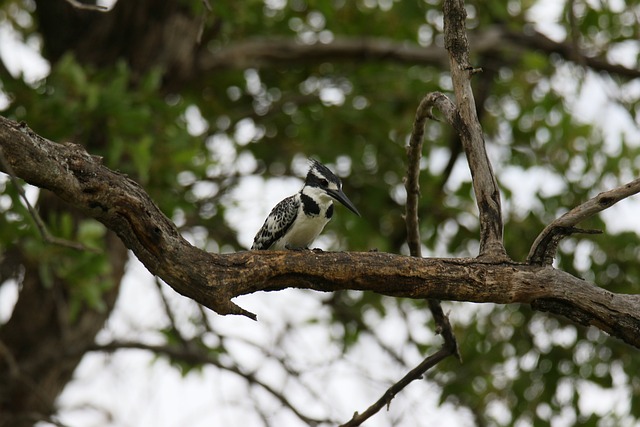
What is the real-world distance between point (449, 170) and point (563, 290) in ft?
11.9

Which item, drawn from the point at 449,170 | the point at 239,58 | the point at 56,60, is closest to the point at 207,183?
the point at 239,58

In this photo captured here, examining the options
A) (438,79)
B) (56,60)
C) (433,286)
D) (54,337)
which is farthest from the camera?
(438,79)

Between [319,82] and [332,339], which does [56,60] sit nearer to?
[319,82]

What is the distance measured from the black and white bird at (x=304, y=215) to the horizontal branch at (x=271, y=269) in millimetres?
1871

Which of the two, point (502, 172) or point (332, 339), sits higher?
point (502, 172)

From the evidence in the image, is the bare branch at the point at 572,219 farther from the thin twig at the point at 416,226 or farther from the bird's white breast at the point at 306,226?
the bird's white breast at the point at 306,226

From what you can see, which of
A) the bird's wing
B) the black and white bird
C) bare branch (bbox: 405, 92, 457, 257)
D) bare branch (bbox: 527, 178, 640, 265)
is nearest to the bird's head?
the black and white bird

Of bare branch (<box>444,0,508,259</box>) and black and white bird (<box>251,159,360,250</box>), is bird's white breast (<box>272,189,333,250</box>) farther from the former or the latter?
bare branch (<box>444,0,508,259</box>)

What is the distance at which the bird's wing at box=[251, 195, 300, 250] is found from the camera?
4.72 meters

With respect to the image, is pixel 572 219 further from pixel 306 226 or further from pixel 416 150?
pixel 306 226

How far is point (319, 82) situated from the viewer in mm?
7453

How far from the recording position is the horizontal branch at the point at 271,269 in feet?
8.27

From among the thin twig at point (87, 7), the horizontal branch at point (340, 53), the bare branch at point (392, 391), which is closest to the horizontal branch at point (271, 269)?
the bare branch at point (392, 391)

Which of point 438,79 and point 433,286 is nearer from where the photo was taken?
point 433,286
